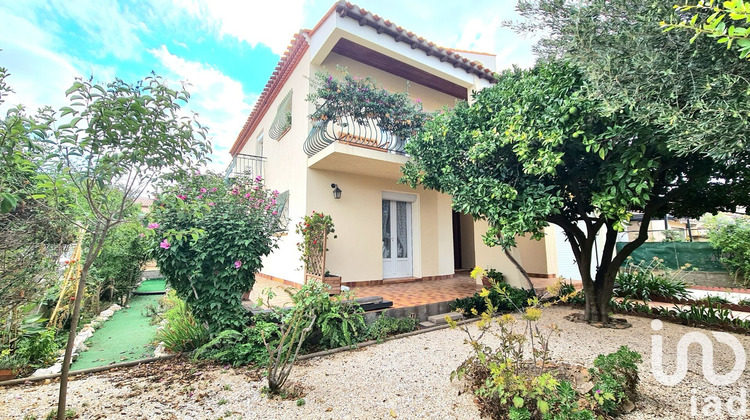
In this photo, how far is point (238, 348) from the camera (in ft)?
13.7

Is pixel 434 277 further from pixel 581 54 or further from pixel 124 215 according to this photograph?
pixel 124 215

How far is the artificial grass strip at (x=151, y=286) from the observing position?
10.8 m

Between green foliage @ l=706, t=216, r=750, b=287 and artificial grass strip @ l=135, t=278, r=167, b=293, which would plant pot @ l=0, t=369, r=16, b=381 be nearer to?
artificial grass strip @ l=135, t=278, r=167, b=293

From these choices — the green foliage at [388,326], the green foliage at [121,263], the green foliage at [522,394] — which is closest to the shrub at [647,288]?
the green foliage at [388,326]

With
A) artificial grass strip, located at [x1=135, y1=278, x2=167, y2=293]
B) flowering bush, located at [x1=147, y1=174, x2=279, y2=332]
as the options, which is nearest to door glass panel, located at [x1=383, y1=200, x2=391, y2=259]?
flowering bush, located at [x1=147, y1=174, x2=279, y2=332]

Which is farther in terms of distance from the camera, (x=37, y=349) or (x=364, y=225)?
(x=364, y=225)

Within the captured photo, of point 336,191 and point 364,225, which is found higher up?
point 336,191

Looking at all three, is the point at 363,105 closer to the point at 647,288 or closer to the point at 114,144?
the point at 114,144

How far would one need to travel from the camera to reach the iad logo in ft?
11.6

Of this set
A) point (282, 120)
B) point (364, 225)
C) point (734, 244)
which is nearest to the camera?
point (364, 225)

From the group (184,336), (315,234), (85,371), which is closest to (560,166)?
(315,234)

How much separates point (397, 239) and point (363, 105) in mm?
4300

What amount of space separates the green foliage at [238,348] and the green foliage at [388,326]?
5.48 ft

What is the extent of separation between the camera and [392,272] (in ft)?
30.9
